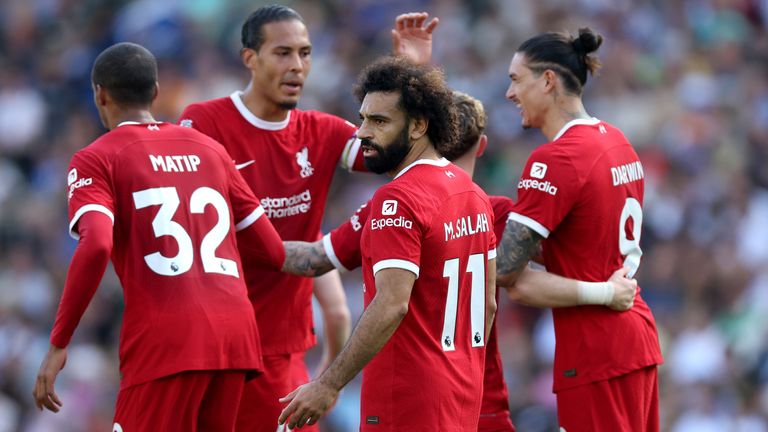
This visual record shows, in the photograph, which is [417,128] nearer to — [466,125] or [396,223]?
[396,223]

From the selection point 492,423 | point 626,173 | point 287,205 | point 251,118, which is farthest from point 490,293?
point 251,118

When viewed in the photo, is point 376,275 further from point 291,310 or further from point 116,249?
point 291,310

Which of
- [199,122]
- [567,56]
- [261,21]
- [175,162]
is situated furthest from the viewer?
[261,21]

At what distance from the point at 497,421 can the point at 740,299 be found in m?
6.73

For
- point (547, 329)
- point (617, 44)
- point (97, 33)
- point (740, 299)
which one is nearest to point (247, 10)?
point (97, 33)

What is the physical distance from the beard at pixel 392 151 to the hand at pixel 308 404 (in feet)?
3.66

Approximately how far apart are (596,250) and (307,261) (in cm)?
164

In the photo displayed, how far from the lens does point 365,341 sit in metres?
5.71

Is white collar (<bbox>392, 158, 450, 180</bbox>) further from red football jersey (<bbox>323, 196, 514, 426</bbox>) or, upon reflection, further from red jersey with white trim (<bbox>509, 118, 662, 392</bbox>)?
red jersey with white trim (<bbox>509, 118, 662, 392</bbox>)

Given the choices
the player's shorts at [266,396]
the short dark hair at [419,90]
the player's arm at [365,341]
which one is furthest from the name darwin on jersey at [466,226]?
the player's shorts at [266,396]

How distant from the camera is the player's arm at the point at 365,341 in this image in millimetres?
5695

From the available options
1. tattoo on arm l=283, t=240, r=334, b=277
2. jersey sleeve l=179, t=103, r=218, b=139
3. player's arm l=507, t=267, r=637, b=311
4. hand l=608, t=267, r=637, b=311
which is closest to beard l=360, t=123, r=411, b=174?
tattoo on arm l=283, t=240, r=334, b=277

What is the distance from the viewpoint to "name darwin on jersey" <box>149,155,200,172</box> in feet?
20.9

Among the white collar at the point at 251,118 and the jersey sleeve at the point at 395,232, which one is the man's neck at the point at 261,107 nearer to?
the white collar at the point at 251,118
